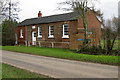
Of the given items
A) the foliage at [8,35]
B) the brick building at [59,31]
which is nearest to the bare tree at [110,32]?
the brick building at [59,31]

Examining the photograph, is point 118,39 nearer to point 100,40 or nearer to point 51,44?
point 100,40

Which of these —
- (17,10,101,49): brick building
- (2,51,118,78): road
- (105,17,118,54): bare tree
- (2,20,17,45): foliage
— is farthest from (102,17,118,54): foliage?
(2,20,17,45): foliage

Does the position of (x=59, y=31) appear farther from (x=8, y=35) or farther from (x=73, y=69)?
(x=73, y=69)

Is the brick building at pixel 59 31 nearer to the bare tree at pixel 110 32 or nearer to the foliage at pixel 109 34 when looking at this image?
the foliage at pixel 109 34

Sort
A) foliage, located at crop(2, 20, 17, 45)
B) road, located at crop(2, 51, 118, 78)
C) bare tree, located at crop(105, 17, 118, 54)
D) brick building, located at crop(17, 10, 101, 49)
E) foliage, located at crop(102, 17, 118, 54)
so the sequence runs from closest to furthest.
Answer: road, located at crop(2, 51, 118, 78)
bare tree, located at crop(105, 17, 118, 54)
foliage, located at crop(102, 17, 118, 54)
brick building, located at crop(17, 10, 101, 49)
foliage, located at crop(2, 20, 17, 45)

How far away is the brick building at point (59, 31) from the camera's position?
Answer: 59.8ft

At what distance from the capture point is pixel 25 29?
91.4 feet

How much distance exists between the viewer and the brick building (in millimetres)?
18228

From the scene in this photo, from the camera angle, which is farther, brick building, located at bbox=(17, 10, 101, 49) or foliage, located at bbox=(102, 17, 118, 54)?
brick building, located at bbox=(17, 10, 101, 49)

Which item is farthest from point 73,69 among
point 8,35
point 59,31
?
point 8,35

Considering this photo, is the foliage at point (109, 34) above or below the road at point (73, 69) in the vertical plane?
above

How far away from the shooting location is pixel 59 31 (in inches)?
829

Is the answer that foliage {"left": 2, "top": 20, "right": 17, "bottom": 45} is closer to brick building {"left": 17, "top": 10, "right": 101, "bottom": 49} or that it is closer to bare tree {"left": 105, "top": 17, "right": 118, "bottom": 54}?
brick building {"left": 17, "top": 10, "right": 101, "bottom": 49}

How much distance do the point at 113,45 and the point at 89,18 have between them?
984 cm
